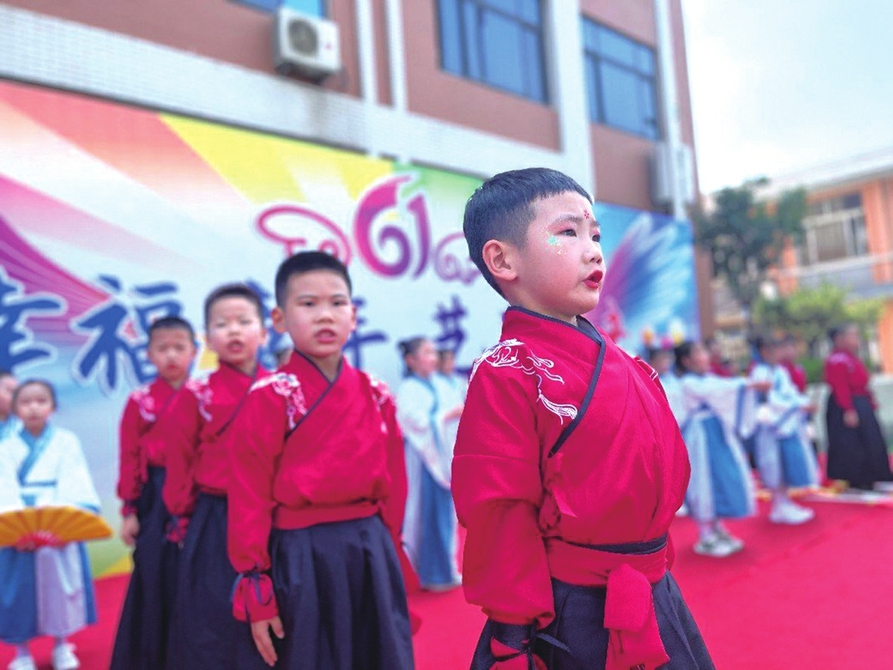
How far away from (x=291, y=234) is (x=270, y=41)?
1.86 meters

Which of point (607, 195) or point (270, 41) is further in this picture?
point (607, 195)

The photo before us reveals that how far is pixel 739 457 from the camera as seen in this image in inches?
172

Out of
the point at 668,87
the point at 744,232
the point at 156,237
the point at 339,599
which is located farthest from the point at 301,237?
the point at 744,232

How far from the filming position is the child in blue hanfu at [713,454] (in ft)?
14.2

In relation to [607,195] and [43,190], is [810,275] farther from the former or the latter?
[43,190]

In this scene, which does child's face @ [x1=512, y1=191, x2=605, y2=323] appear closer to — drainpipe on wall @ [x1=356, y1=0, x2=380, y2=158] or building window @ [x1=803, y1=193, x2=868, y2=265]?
drainpipe on wall @ [x1=356, y1=0, x2=380, y2=158]

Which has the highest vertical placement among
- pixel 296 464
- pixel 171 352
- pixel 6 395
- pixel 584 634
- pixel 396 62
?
pixel 396 62

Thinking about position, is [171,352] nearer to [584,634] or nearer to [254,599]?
[254,599]

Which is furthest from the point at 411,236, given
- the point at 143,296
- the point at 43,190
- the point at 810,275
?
the point at 810,275

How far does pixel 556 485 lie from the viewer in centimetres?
115

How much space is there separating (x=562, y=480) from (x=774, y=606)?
2663 mm

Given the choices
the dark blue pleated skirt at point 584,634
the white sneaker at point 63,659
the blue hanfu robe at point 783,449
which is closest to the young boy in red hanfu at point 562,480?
the dark blue pleated skirt at point 584,634

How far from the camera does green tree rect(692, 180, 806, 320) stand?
39.0ft

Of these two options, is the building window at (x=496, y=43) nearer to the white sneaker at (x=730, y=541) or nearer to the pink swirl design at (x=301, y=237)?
the pink swirl design at (x=301, y=237)
